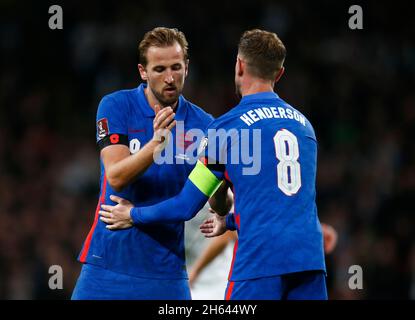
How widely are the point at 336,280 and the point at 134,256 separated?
207 inches

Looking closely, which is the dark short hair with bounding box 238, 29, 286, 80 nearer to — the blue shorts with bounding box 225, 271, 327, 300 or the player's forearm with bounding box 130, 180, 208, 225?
the player's forearm with bounding box 130, 180, 208, 225

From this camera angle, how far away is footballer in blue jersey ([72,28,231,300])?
509 cm

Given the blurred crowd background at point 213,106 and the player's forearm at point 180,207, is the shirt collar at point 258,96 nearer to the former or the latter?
the player's forearm at point 180,207

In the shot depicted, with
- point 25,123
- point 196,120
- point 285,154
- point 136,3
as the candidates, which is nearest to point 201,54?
point 136,3

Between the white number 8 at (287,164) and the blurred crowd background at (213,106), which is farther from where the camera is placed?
the blurred crowd background at (213,106)

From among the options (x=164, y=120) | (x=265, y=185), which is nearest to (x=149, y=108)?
(x=164, y=120)

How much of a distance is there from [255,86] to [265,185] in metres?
0.63

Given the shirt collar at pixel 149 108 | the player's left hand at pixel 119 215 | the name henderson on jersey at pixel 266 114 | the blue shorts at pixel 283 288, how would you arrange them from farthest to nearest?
the shirt collar at pixel 149 108 < the player's left hand at pixel 119 215 < the name henderson on jersey at pixel 266 114 < the blue shorts at pixel 283 288

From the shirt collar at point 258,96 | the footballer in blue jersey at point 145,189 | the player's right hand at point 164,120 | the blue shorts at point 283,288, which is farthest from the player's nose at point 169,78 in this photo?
the blue shorts at point 283,288

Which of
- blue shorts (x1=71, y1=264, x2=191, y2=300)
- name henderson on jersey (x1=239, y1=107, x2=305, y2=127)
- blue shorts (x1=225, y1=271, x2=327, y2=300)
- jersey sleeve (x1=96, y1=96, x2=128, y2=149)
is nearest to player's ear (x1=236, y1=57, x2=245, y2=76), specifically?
name henderson on jersey (x1=239, y1=107, x2=305, y2=127)

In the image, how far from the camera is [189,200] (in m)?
4.81

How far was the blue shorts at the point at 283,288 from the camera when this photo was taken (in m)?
4.50

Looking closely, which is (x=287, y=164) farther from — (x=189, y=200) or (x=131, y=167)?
(x=131, y=167)

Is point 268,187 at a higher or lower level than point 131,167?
lower
